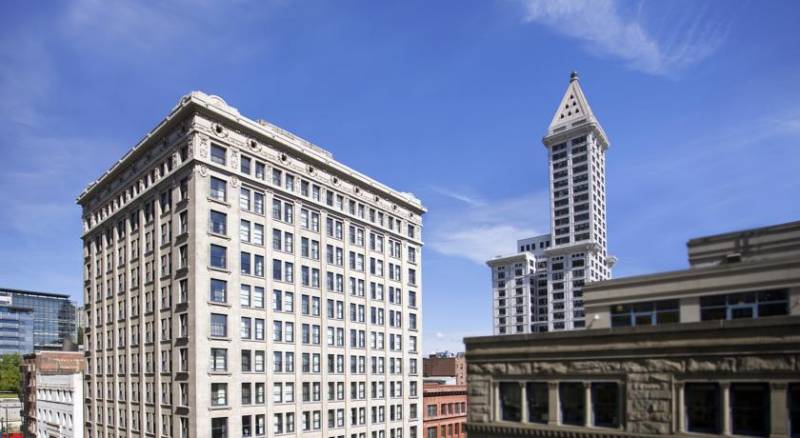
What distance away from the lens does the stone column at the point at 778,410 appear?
17156mm

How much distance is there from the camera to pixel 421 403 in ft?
249

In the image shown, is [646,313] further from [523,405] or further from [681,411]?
[523,405]

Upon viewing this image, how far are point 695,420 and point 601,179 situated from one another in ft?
464

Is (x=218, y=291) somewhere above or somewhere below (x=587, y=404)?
above

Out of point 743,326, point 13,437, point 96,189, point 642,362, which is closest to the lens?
point 743,326

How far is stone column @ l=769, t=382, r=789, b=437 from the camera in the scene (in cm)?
1716

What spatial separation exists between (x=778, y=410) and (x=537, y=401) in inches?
329

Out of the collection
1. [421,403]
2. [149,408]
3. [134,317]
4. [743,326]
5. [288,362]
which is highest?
[743,326]

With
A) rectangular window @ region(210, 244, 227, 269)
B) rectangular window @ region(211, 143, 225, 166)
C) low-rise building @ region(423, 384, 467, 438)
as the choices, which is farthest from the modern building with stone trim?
low-rise building @ region(423, 384, 467, 438)

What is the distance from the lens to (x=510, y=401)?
2369cm

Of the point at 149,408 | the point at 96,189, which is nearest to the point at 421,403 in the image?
the point at 149,408

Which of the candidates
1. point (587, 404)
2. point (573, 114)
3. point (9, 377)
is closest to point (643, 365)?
point (587, 404)

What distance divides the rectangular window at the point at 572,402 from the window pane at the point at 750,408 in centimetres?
508

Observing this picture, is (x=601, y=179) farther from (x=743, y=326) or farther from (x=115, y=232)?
(x=743, y=326)
